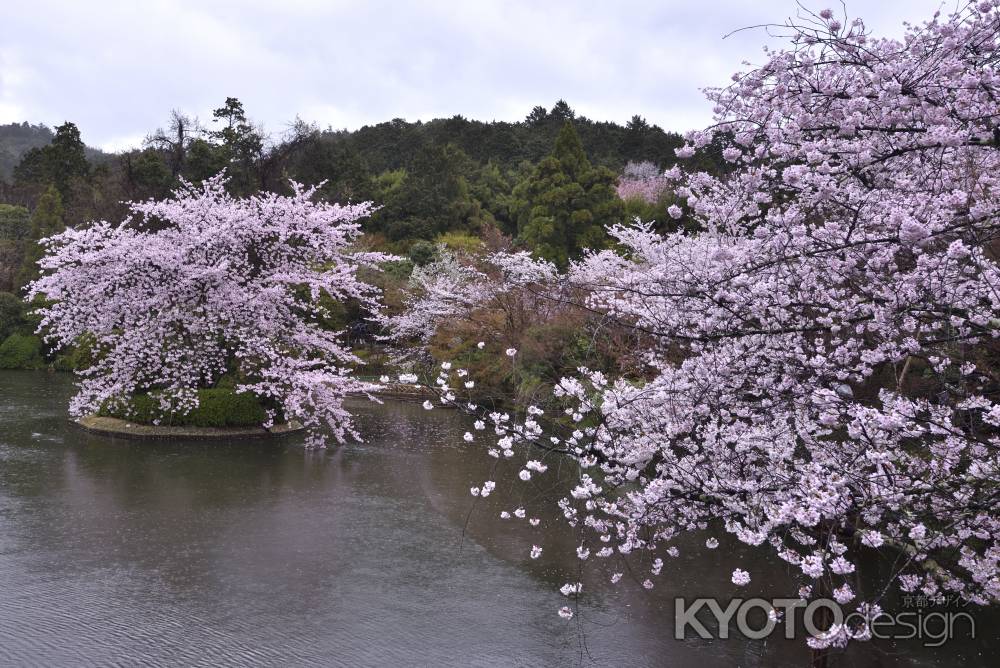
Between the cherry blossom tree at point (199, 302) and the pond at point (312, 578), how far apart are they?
2.14 meters

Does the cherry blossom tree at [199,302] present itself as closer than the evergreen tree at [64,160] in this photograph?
Yes

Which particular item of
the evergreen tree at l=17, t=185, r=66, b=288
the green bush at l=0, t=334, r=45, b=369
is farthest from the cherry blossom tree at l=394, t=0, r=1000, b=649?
the evergreen tree at l=17, t=185, r=66, b=288

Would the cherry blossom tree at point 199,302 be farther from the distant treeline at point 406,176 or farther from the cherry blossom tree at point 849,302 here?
the cherry blossom tree at point 849,302

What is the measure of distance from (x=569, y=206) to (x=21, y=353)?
17.9 meters

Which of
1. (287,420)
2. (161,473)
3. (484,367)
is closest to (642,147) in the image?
(484,367)

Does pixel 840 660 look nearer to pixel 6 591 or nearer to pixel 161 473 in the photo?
pixel 6 591

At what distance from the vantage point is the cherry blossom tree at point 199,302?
40.4 feet

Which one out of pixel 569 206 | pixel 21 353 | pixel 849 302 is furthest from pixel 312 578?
pixel 569 206

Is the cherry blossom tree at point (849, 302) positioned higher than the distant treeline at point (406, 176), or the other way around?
the distant treeline at point (406, 176)

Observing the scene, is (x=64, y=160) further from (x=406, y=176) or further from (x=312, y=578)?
(x=312, y=578)

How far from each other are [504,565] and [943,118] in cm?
525

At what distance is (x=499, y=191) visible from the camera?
38.2m

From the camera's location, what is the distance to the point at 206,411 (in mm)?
12875

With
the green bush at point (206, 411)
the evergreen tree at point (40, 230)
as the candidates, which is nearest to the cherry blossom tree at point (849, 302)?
the green bush at point (206, 411)
